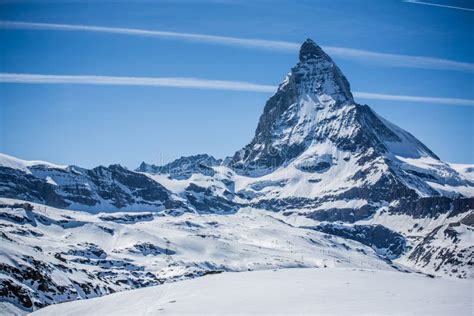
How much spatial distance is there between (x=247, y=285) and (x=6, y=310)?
64.2 meters

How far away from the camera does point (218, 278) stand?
88.4 meters

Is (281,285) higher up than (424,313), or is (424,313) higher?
(424,313)

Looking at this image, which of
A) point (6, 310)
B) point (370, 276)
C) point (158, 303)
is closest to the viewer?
point (158, 303)

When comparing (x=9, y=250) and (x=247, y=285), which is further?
(x=9, y=250)

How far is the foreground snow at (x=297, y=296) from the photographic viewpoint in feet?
191

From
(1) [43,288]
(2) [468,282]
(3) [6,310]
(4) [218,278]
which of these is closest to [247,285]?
(4) [218,278]

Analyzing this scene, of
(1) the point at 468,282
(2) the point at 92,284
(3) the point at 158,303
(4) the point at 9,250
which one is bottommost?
(2) the point at 92,284

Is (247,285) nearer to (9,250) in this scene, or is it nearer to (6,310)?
(6,310)

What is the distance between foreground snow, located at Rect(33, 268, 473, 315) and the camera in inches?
2291

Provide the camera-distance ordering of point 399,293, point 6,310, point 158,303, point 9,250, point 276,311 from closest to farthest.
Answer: point 276,311
point 399,293
point 158,303
point 6,310
point 9,250

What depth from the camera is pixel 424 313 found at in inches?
2087

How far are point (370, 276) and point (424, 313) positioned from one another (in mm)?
A: 32725

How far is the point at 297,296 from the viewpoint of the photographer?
66.4m

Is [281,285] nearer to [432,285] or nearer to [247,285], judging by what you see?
[247,285]
